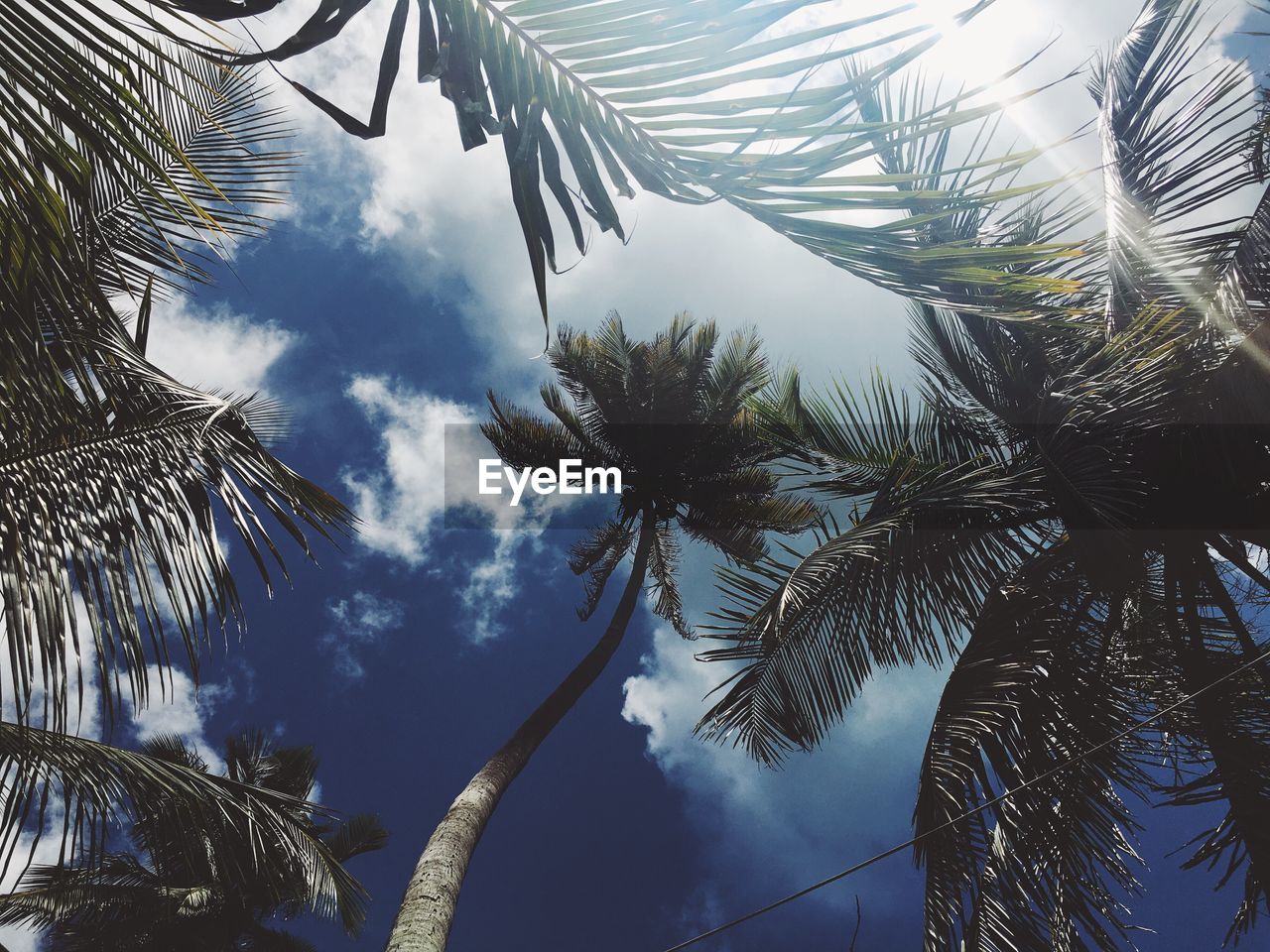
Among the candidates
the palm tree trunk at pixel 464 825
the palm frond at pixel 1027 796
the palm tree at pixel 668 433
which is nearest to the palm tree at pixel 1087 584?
the palm frond at pixel 1027 796

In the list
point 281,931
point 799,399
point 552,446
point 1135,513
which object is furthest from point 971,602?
point 281,931

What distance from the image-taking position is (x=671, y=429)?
10.4 meters

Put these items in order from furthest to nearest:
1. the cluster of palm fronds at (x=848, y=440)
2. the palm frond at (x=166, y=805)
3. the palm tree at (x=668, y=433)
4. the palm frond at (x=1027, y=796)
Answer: the palm tree at (x=668, y=433)
the palm frond at (x=1027, y=796)
the palm frond at (x=166, y=805)
the cluster of palm fronds at (x=848, y=440)

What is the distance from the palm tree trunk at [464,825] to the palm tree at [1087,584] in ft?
6.67

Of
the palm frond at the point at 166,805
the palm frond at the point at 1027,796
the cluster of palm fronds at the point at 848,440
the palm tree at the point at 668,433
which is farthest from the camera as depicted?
the palm tree at the point at 668,433

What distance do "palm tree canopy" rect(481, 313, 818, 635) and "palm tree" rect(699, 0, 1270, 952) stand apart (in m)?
4.71

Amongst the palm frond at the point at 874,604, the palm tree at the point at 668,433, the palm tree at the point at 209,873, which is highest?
the palm tree at the point at 668,433

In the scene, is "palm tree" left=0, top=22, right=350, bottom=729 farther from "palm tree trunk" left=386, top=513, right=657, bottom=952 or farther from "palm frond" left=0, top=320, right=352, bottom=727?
"palm tree trunk" left=386, top=513, right=657, bottom=952

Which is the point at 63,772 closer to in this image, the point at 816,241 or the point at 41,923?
the point at 816,241

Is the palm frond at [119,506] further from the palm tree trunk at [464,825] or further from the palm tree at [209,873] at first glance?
the palm tree trunk at [464,825]

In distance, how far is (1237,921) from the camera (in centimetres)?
451

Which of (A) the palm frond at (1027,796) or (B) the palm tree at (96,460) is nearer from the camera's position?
(B) the palm tree at (96,460)

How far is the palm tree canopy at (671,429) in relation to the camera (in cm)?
1016

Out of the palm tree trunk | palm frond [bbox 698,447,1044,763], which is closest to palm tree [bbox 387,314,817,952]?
the palm tree trunk
